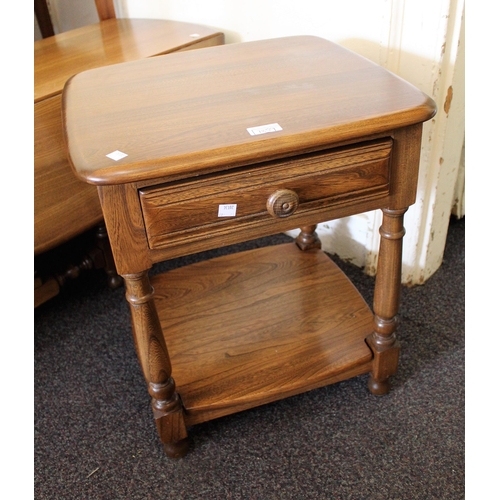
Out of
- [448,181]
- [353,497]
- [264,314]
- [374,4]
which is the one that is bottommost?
[353,497]

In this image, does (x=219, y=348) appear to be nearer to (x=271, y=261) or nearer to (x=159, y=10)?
(x=271, y=261)

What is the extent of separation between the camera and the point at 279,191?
32.8 inches

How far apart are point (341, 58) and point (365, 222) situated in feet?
1.66

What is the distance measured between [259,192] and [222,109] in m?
0.16

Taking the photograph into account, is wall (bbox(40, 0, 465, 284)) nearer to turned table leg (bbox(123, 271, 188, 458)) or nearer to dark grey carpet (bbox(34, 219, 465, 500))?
dark grey carpet (bbox(34, 219, 465, 500))

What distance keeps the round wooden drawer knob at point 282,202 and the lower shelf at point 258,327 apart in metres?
0.40

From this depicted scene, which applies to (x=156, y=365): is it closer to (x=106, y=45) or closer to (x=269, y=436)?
(x=269, y=436)

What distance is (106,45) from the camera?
1476 millimetres

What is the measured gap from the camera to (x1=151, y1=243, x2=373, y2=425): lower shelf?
1090 mm

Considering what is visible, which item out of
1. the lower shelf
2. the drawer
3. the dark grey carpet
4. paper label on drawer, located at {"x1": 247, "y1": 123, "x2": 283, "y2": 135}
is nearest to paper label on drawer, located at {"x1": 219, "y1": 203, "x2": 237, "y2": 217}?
the drawer

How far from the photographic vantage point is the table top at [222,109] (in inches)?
30.8

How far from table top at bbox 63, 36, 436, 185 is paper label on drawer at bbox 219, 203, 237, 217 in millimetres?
65

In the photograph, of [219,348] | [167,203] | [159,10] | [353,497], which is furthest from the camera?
[159,10]

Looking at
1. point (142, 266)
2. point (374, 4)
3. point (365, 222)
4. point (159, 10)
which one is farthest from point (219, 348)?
point (159, 10)
